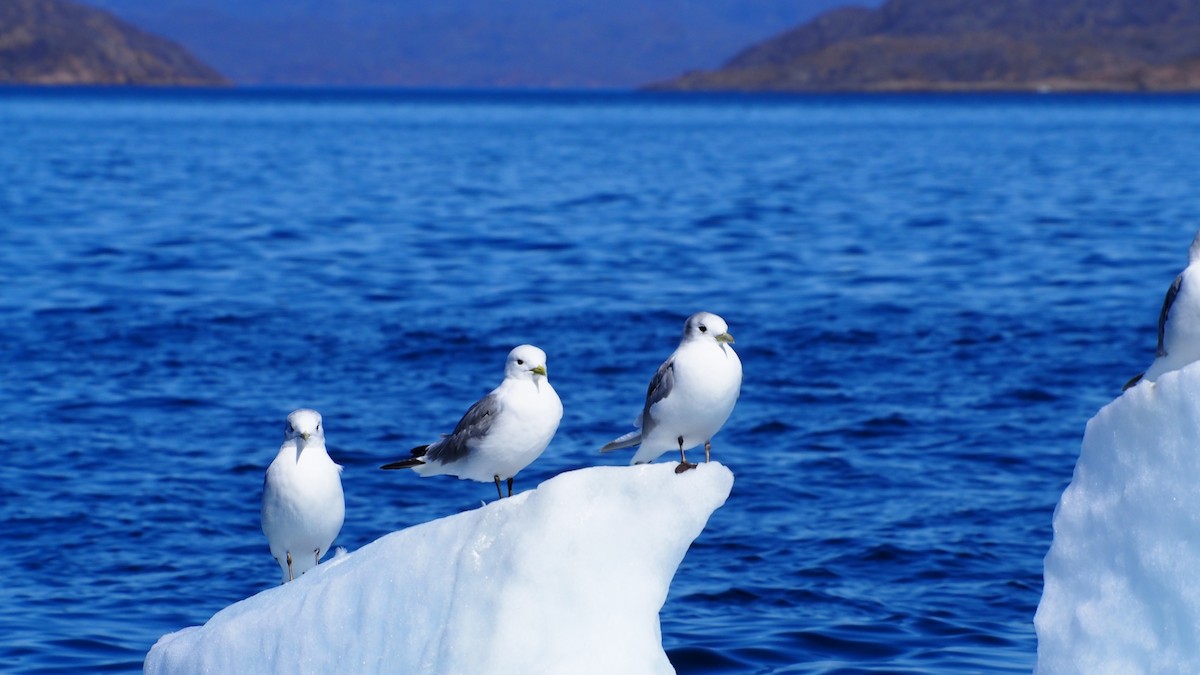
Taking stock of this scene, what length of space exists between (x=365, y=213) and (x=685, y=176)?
20.5 meters

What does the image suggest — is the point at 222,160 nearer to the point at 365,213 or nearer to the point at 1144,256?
the point at 365,213

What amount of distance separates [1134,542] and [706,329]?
2.27 m

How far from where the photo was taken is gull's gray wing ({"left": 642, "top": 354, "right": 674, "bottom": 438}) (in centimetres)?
767

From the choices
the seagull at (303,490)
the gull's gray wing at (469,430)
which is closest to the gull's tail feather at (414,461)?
the gull's gray wing at (469,430)

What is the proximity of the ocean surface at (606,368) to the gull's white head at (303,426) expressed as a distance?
3.84 meters

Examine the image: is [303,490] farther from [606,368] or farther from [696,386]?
[606,368]

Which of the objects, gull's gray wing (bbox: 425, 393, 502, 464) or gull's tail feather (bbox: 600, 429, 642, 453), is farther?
gull's tail feather (bbox: 600, 429, 642, 453)

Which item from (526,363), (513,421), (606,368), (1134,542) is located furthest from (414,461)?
(606,368)

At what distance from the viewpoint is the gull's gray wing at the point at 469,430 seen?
7852 millimetres

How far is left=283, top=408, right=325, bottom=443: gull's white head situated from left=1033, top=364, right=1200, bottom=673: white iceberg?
3.91 meters

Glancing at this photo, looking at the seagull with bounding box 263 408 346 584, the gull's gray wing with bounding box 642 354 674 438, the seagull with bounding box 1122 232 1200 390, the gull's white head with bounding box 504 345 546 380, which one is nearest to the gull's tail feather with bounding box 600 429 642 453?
the gull's gray wing with bounding box 642 354 674 438

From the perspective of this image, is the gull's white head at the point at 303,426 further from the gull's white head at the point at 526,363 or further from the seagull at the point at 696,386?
the seagull at the point at 696,386

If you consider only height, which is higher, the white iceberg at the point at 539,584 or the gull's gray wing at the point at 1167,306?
the gull's gray wing at the point at 1167,306

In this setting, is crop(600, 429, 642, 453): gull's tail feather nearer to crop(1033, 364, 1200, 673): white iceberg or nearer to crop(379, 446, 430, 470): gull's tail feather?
crop(379, 446, 430, 470): gull's tail feather
